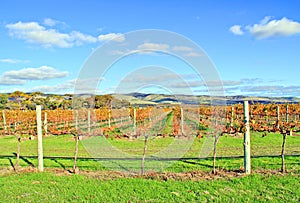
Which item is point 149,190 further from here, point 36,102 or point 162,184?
point 36,102

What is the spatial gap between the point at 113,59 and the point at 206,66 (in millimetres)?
2905

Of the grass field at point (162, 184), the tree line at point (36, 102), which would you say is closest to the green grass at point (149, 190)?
the grass field at point (162, 184)

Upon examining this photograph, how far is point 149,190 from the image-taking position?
5.61 m

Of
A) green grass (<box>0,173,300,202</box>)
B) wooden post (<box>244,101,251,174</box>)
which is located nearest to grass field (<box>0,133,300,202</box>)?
green grass (<box>0,173,300,202</box>)

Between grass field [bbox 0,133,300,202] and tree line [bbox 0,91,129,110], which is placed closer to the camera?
grass field [bbox 0,133,300,202]

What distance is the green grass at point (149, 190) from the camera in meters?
5.14

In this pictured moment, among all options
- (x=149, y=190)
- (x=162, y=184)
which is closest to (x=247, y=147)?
(x=162, y=184)

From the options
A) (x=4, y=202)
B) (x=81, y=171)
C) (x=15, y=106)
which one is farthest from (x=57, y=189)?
(x=15, y=106)

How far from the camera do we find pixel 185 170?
7414 millimetres

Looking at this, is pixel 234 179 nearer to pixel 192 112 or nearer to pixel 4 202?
pixel 4 202

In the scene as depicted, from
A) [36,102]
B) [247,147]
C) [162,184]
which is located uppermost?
[36,102]

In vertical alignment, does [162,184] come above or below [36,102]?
below

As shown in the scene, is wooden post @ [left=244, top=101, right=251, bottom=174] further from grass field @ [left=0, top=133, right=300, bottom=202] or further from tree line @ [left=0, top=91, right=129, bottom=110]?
tree line @ [left=0, top=91, right=129, bottom=110]

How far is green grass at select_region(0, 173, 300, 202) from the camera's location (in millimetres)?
5145
